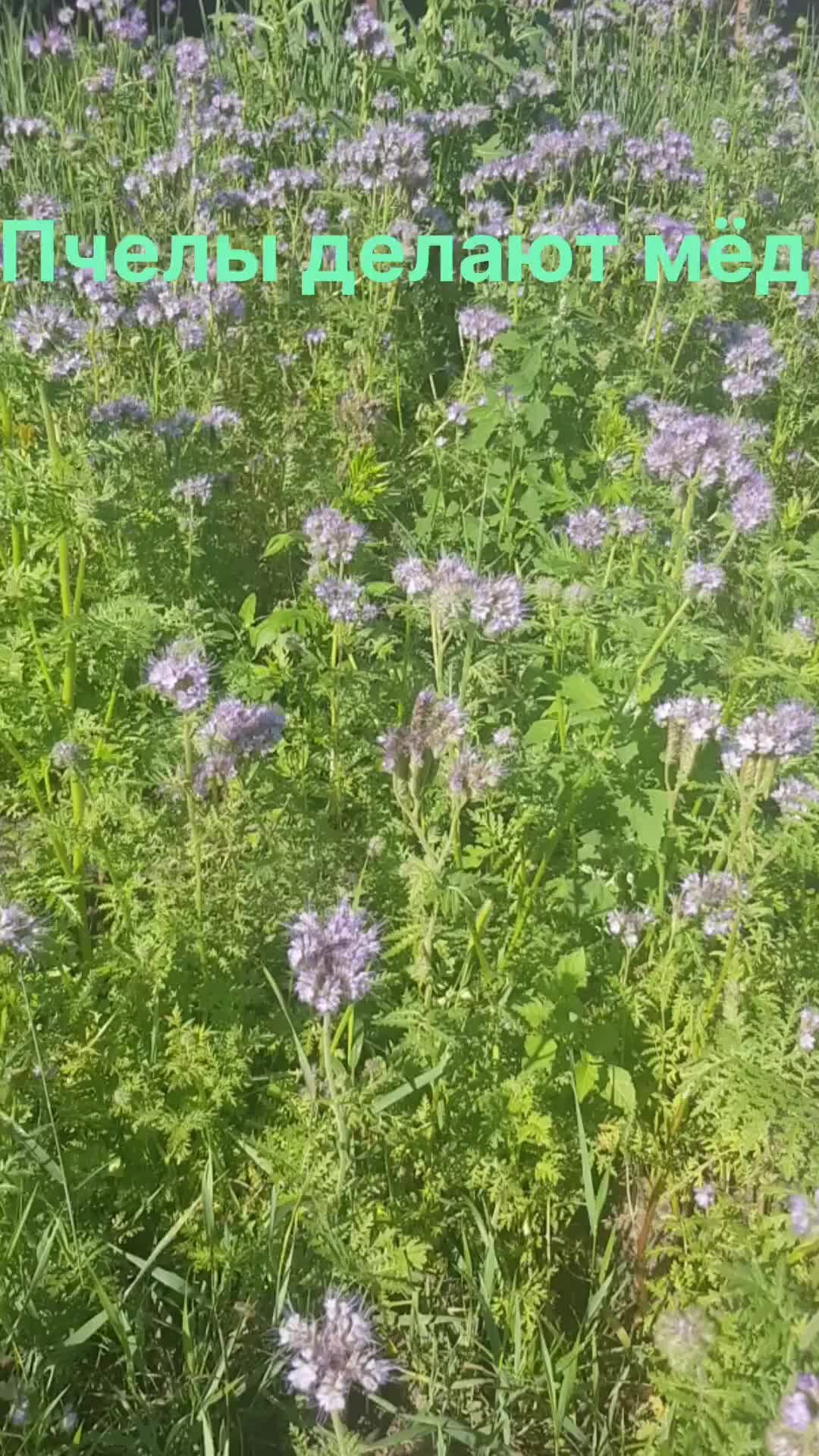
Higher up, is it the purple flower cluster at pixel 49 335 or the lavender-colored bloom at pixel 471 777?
the purple flower cluster at pixel 49 335

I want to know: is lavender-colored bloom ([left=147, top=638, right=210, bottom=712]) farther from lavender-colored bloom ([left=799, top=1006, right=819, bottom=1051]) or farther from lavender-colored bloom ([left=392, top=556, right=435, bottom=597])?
lavender-colored bloom ([left=799, top=1006, right=819, bottom=1051])

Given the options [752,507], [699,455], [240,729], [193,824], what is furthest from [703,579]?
[193,824]

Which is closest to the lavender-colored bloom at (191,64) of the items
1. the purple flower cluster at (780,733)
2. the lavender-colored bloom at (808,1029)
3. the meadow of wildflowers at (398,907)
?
the meadow of wildflowers at (398,907)

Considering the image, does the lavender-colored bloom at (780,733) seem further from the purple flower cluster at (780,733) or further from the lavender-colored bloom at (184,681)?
the lavender-colored bloom at (184,681)

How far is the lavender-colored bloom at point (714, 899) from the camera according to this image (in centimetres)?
243

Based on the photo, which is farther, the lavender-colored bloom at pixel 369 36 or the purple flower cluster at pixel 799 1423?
the lavender-colored bloom at pixel 369 36

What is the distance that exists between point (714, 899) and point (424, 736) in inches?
30.3

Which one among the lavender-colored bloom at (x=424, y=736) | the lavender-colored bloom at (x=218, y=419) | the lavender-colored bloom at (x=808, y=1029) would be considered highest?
the lavender-colored bloom at (x=218, y=419)

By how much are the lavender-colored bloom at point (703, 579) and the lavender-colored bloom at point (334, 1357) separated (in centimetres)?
178

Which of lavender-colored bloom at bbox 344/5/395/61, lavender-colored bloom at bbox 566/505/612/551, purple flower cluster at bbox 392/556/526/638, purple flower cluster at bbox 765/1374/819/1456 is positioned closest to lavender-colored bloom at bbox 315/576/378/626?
purple flower cluster at bbox 392/556/526/638

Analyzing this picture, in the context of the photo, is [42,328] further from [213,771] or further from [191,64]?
[191,64]

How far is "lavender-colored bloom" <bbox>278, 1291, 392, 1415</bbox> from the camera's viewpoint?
60.1 inches

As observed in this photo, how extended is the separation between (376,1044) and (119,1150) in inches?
23.7

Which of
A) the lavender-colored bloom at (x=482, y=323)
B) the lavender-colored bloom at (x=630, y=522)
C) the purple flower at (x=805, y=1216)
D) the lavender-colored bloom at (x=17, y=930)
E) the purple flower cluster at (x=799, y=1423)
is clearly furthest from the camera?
the lavender-colored bloom at (x=482, y=323)
